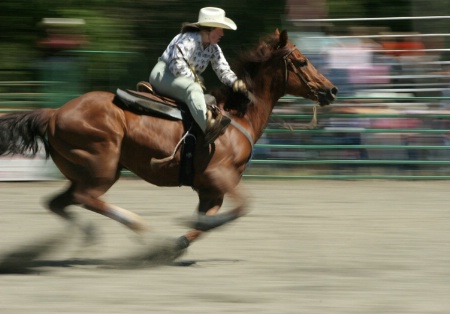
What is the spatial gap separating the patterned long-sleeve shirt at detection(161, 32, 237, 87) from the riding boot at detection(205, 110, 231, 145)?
0.36 m

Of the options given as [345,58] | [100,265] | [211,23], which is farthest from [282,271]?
[345,58]

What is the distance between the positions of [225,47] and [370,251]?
7.45 meters

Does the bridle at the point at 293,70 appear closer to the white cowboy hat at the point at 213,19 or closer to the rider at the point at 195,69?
the rider at the point at 195,69

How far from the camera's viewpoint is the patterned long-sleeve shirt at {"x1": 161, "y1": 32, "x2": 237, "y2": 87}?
7.40 meters

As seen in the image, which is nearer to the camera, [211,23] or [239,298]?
[239,298]

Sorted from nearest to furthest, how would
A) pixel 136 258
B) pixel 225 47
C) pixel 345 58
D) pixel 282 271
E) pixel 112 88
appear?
pixel 282 271 → pixel 136 258 → pixel 345 58 → pixel 112 88 → pixel 225 47

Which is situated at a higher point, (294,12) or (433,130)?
(294,12)

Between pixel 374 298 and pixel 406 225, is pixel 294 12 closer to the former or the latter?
pixel 406 225

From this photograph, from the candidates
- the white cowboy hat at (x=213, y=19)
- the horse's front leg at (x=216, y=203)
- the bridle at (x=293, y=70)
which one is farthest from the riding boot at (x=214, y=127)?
the bridle at (x=293, y=70)

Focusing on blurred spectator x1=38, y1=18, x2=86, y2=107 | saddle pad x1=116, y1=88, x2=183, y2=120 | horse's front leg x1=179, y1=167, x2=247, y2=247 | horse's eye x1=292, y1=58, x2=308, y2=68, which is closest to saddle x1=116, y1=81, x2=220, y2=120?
saddle pad x1=116, y1=88, x2=183, y2=120

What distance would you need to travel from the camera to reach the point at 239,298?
240 inches

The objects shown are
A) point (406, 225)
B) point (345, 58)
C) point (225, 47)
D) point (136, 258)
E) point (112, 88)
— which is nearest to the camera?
point (136, 258)

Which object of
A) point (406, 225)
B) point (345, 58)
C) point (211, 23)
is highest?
point (211, 23)

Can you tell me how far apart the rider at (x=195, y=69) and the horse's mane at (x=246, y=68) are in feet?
0.63
